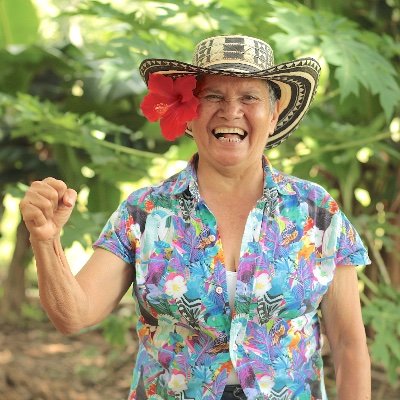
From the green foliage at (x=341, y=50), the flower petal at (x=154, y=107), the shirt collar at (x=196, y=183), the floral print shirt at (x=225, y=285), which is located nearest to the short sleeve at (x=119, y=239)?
the floral print shirt at (x=225, y=285)

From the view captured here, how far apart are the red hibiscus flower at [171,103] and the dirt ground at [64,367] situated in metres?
2.32

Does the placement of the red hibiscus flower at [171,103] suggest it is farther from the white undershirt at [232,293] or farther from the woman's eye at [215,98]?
the white undershirt at [232,293]

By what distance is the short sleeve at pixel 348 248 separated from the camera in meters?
2.08

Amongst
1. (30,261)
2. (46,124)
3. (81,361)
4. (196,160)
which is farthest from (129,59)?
(30,261)

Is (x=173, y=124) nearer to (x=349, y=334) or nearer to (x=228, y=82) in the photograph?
(x=228, y=82)

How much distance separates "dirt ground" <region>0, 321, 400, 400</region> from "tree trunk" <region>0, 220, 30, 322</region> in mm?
137

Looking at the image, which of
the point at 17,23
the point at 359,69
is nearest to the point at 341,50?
the point at 359,69

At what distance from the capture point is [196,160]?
2.21 metres

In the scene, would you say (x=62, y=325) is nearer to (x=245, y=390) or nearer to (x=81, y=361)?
(x=245, y=390)

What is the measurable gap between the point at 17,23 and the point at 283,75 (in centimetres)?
356

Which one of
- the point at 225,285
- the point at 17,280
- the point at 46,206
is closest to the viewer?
the point at 46,206

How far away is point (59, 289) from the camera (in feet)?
6.14

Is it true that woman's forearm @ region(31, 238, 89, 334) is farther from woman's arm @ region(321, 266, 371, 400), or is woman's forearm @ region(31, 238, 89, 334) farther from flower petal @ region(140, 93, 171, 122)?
woman's arm @ region(321, 266, 371, 400)

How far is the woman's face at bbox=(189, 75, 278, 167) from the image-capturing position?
2.04 m
